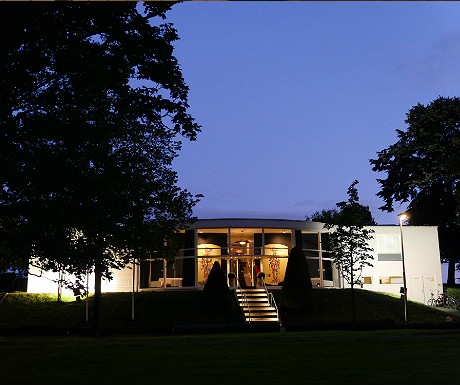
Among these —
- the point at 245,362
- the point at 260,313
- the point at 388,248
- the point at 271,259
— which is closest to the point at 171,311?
the point at 260,313

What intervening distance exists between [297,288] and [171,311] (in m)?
7.11

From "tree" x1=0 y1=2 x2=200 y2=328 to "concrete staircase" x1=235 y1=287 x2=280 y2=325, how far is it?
47.4 feet

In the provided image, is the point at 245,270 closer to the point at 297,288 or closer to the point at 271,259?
the point at 271,259

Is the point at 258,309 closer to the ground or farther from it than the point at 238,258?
closer to the ground

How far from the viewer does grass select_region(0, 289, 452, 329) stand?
29.5m

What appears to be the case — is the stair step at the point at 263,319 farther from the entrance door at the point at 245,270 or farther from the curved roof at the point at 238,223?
the entrance door at the point at 245,270

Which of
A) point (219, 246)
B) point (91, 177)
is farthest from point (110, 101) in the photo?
point (219, 246)

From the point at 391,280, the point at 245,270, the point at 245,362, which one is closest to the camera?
the point at 245,362

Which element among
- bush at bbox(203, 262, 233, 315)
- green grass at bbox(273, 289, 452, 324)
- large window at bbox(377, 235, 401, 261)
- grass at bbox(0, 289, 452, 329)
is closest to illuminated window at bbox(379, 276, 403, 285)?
large window at bbox(377, 235, 401, 261)

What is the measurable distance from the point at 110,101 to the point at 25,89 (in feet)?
7.66

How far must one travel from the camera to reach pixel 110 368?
13.4 m

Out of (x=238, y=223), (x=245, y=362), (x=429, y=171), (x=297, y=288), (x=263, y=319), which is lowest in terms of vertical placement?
(x=245, y=362)

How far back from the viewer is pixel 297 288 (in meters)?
30.8

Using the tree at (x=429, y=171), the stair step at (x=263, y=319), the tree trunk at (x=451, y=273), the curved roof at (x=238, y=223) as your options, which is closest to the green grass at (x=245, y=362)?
the stair step at (x=263, y=319)
